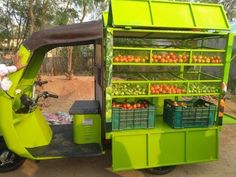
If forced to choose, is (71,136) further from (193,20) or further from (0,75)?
(193,20)

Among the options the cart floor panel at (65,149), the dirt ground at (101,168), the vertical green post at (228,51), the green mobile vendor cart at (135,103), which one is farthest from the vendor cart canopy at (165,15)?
the dirt ground at (101,168)

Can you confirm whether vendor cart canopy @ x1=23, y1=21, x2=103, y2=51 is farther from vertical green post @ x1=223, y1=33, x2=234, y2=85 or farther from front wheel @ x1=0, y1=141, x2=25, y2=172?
vertical green post @ x1=223, y1=33, x2=234, y2=85

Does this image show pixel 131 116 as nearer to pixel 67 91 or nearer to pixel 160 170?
pixel 160 170

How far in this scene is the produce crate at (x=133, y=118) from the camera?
3805 mm

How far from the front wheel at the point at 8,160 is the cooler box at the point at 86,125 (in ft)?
3.16

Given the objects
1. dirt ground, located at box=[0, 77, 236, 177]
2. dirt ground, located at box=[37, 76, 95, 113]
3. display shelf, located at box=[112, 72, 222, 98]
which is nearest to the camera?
display shelf, located at box=[112, 72, 222, 98]

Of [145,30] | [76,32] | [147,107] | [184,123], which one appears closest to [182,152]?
[184,123]

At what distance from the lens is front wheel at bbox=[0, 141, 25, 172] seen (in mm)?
4048

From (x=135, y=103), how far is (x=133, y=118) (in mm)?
388

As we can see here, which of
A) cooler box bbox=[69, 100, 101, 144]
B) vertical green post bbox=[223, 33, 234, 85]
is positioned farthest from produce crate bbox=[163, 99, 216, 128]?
cooler box bbox=[69, 100, 101, 144]

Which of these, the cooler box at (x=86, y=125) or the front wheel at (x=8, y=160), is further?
the cooler box at (x=86, y=125)

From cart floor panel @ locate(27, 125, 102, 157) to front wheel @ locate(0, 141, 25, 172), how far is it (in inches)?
14.6

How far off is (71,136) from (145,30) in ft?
7.37

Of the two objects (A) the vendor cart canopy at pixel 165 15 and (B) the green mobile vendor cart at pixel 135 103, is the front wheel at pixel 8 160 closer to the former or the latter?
(B) the green mobile vendor cart at pixel 135 103
